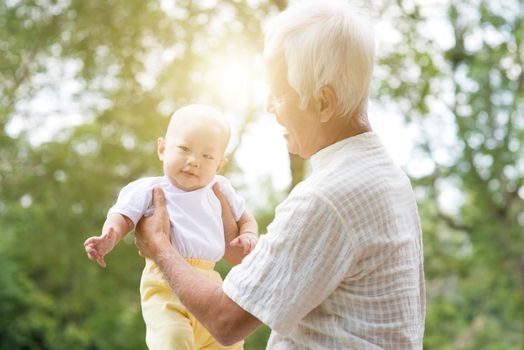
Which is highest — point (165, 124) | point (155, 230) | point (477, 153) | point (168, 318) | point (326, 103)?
point (326, 103)

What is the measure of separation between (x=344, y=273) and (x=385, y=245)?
125 millimetres

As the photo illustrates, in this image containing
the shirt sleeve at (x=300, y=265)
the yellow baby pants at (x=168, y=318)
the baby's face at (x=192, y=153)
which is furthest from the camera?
the baby's face at (x=192, y=153)

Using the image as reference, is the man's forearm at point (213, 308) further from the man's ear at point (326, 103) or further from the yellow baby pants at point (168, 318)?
the man's ear at point (326, 103)

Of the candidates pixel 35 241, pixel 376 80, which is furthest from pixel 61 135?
pixel 376 80

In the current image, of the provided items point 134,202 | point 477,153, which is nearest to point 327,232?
point 134,202

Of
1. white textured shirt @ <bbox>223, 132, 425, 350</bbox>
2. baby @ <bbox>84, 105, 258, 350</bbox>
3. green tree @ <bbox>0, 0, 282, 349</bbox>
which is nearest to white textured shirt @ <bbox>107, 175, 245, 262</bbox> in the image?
baby @ <bbox>84, 105, 258, 350</bbox>

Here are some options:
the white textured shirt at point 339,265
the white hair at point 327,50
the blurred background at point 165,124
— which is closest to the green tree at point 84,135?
the blurred background at point 165,124

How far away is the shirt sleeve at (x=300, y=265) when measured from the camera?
5.77 ft

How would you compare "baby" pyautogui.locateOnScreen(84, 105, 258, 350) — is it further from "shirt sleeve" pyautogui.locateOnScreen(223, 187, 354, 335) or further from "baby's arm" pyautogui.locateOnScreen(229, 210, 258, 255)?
"shirt sleeve" pyautogui.locateOnScreen(223, 187, 354, 335)

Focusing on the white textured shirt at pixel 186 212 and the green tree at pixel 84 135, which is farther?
the green tree at pixel 84 135

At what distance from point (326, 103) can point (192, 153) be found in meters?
0.46

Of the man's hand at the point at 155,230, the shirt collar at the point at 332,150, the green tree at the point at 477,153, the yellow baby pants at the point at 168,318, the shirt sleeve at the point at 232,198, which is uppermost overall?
the shirt collar at the point at 332,150

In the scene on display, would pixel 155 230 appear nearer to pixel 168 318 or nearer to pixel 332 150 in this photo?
pixel 168 318

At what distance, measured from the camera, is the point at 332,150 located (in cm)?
192
